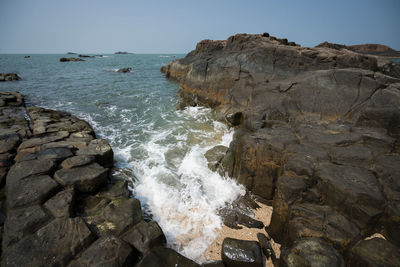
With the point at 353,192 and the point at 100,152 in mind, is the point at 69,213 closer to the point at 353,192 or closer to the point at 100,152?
the point at 100,152

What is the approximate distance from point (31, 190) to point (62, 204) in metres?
0.82

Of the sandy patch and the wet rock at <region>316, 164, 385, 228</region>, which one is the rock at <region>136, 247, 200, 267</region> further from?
the wet rock at <region>316, 164, 385, 228</region>

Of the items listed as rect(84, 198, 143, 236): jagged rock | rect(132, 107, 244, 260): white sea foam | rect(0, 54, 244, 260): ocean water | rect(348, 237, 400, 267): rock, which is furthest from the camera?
rect(0, 54, 244, 260): ocean water

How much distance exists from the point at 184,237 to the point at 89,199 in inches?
85.5

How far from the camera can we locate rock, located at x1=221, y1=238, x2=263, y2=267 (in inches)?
118

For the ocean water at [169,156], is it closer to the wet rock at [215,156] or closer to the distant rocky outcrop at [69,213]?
the wet rock at [215,156]

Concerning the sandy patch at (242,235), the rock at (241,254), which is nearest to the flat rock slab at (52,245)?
the sandy patch at (242,235)

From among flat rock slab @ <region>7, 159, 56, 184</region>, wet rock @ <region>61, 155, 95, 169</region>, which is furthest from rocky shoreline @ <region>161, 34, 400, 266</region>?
flat rock slab @ <region>7, 159, 56, 184</region>

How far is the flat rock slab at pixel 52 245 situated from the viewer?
252cm

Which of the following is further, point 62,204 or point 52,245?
point 62,204

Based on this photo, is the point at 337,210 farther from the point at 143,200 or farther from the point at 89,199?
the point at 89,199

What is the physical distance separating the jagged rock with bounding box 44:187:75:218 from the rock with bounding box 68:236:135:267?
0.93 metres

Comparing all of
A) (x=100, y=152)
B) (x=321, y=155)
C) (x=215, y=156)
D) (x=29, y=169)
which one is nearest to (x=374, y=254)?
(x=321, y=155)

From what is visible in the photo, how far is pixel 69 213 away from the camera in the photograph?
328 centimetres
